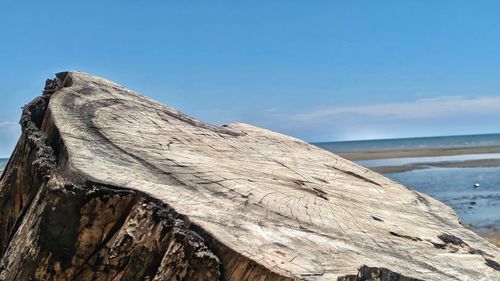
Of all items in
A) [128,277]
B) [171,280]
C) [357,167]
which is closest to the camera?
[171,280]

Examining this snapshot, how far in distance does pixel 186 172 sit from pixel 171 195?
376 millimetres

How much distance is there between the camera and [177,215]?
2182 mm

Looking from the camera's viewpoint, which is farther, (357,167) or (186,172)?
(357,167)

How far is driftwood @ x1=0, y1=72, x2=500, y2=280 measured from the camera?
2.14 m

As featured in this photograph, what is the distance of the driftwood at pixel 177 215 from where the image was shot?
2.14m

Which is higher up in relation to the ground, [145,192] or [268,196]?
[268,196]

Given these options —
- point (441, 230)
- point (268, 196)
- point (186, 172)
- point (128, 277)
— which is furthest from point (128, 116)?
point (441, 230)

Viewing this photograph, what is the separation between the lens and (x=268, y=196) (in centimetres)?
273

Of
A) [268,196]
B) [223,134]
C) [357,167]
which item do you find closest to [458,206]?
[357,167]

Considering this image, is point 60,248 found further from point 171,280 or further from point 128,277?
point 171,280

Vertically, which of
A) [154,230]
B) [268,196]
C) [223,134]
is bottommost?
[154,230]

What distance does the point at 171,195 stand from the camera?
231cm

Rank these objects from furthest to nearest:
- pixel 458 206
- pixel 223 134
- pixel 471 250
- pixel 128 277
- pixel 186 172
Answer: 1. pixel 458 206
2. pixel 223 134
3. pixel 471 250
4. pixel 186 172
5. pixel 128 277

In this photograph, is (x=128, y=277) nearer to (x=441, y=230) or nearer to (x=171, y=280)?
(x=171, y=280)
